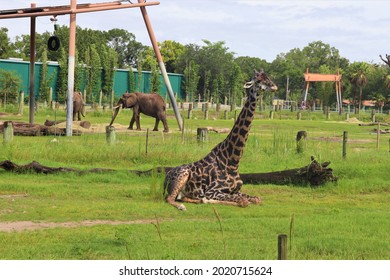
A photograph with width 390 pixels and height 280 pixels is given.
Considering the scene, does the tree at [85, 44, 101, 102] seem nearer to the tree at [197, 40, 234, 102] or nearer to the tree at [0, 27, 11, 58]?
the tree at [0, 27, 11, 58]

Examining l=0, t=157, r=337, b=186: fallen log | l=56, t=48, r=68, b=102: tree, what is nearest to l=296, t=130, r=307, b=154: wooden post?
l=0, t=157, r=337, b=186: fallen log

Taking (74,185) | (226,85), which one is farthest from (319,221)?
(226,85)

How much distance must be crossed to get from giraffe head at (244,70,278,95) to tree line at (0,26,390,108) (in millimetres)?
41883

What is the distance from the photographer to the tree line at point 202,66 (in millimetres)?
61438

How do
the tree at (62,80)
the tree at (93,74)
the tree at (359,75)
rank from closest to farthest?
the tree at (62,80) < the tree at (93,74) < the tree at (359,75)

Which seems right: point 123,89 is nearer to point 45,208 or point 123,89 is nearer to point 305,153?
point 305,153

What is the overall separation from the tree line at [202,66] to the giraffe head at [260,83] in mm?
41883

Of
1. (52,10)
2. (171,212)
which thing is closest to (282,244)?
(171,212)

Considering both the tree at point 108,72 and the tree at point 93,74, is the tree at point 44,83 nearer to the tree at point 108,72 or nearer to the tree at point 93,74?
the tree at point 93,74

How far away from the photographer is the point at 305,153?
19266mm

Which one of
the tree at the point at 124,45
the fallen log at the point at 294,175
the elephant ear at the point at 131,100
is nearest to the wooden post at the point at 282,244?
the fallen log at the point at 294,175

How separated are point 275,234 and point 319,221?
4.30ft

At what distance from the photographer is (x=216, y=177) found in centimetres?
1287

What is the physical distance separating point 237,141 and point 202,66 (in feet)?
229
